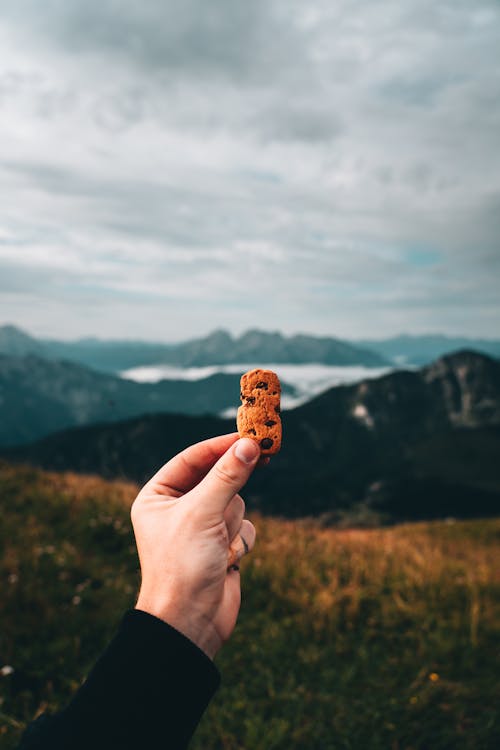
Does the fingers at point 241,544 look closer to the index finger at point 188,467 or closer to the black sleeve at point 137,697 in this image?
the index finger at point 188,467

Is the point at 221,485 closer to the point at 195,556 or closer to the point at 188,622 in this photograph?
the point at 195,556

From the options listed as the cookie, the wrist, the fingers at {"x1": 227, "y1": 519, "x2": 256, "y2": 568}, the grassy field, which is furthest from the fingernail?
the grassy field

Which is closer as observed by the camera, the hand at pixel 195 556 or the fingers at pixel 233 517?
the hand at pixel 195 556

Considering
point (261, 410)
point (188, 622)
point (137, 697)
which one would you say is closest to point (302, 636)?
point (261, 410)

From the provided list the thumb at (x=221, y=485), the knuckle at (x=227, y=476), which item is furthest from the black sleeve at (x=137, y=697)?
the knuckle at (x=227, y=476)

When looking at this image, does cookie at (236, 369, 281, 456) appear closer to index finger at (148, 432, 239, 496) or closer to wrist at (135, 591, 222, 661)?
index finger at (148, 432, 239, 496)

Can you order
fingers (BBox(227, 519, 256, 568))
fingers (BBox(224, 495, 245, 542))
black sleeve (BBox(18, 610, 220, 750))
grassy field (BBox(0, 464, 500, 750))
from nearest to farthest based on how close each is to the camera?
black sleeve (BBox(18, 610, 220, 750)), fingers (BBox(227, 519, 256, 568)), fingers (BBox(224, 495, 245, 542)), grassy field (BBox(0, 464, 500, 750))
